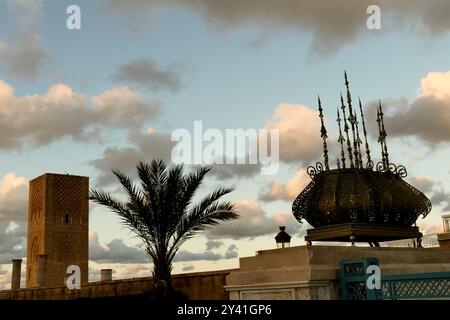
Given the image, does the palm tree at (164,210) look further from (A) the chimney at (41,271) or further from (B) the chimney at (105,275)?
(A) the chimney at (41,271)

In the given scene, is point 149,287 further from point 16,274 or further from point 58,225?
point 58,225

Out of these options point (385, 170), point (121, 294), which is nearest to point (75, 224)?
point (121, 294)

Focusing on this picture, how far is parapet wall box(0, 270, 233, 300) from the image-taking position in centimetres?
1070


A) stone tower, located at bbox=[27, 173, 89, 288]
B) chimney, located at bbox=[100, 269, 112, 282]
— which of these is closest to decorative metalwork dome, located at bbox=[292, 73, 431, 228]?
chimney, located at bbox=[100, 269, 112, 282]

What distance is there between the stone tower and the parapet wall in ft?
112

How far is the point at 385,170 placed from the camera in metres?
10.7

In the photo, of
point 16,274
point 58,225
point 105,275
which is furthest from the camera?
point 58,225

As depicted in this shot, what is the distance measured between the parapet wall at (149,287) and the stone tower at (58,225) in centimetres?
3404

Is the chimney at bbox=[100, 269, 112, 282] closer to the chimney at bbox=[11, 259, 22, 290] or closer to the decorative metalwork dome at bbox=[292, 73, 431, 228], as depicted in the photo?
the chimney at bbox=[11, 259, 22, 290]

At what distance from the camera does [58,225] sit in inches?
2085

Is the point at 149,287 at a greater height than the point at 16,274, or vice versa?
the point at 16,274

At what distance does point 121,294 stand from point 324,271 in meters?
8.11

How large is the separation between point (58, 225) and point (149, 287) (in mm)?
43035

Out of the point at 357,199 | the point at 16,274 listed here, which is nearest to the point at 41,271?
the point at 16,274
